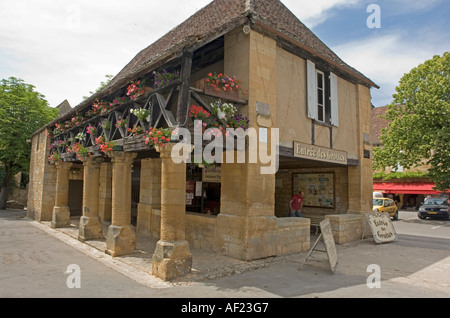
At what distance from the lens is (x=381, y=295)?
506 centimetres

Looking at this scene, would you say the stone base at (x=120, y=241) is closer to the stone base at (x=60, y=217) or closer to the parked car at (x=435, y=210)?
the stone base at (x=60, y=217)

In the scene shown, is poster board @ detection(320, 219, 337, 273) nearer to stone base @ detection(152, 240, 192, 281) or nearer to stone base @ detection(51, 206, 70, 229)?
stone base @ detection(152, 240, 192, 281)

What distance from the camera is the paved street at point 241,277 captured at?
518cm

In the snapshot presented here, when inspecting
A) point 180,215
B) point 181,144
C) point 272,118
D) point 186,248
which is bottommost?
point 186,248

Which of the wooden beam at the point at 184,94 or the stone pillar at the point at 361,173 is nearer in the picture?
the wooden beam at the point at 184,94

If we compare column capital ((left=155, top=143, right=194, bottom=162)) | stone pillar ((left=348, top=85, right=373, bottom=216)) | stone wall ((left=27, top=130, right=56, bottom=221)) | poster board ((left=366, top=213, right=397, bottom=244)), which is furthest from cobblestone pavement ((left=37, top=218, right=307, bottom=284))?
stone wall ((left=27, top=130, right=56, bottom=221))

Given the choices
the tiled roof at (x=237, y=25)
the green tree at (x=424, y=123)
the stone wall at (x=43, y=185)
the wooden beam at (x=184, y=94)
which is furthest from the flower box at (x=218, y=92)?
the green tree at (x=424, y=123)

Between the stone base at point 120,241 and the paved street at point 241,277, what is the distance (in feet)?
0.86

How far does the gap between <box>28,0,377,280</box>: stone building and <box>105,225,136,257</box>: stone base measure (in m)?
0.03

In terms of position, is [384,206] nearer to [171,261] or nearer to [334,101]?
[334,101]
